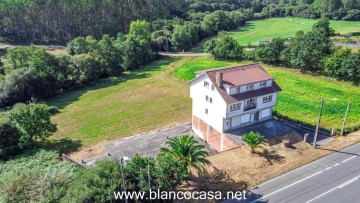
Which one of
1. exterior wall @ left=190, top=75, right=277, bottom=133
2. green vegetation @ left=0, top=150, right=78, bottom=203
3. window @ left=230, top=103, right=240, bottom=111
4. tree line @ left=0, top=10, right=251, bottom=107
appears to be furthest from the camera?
tree line @ left=0, top=10, right=251, bottom=107

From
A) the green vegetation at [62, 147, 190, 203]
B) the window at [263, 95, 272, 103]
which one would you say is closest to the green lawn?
the window at [263, 95, 272, 103]

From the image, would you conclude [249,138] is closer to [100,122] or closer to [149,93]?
[100,122]

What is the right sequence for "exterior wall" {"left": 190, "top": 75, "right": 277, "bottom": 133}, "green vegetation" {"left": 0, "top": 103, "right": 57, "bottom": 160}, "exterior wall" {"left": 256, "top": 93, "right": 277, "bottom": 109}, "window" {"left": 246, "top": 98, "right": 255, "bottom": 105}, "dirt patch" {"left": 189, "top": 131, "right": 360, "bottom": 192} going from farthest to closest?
"exterior wall" {"left": 256, "top": 93, "right": 277, "bottom": 109} < "window" {"left": 246, "top": 98, "right": 255, "bottom": 105} < "exterior wall" {"left": 190, "top": 75, "right": 277, "bottom": 133} < "green vegetation" {"left": 0, "top": 103, "right": 57, "bottom": 160} < "dirt patch" {"left": 189, "top": 131, "right": 360, "bottom": 192}

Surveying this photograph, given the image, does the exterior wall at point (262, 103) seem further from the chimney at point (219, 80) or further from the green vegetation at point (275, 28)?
the green vegetation at point (275, 28)

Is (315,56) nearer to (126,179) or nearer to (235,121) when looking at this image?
(235,121)

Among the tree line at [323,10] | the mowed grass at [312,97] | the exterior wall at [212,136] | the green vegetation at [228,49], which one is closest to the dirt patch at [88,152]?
the exterior wall at [212,136]

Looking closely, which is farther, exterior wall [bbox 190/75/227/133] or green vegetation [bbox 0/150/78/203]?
exterior wall [bbox 190/75/227/133]

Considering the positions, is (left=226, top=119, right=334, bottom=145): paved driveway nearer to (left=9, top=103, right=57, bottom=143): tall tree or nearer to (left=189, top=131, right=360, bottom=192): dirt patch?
(left=189, top=131, right=360, bottom=192): dirt patch
